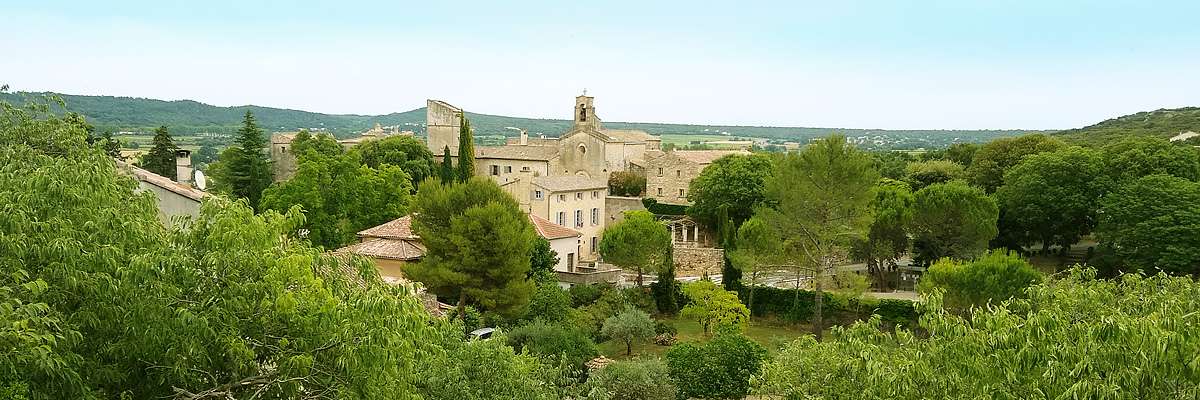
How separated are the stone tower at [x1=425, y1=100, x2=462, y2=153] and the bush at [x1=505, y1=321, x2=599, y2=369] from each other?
4273 centimetres

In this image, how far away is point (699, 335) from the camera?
32.5m

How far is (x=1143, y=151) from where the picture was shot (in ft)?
145

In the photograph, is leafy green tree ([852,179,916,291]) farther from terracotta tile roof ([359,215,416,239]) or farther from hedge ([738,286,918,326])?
terracotta tile roof ([359,215,416,239])

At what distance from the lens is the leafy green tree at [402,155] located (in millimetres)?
57250

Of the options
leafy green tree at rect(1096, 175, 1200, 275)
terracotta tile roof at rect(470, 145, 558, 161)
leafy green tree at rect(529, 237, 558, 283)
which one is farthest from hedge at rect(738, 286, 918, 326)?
terracotta tile roof at rect(470, 145, 558, 161)

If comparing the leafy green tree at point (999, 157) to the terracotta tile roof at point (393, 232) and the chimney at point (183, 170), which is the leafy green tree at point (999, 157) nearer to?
the terracotta tile roof at point (393, 232)

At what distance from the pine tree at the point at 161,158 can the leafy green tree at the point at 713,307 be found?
35.1 m

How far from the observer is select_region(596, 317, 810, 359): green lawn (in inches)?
1147

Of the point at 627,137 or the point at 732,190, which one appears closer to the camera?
the point at 732,190

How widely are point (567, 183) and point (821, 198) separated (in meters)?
16.0

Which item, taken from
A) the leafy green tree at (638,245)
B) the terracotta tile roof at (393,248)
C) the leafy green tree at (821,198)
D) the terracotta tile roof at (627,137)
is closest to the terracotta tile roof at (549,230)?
the leafy green tree at (638,245)

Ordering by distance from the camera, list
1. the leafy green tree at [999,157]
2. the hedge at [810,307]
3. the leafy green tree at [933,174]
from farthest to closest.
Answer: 1. the leafy green tree at [933,174]
2. the leafy green tree at [999,157]
3. the hedge at [810,307]

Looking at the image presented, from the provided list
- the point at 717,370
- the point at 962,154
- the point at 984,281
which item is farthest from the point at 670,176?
the point at 717,370

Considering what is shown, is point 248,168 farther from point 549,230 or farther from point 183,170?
point 549,230
